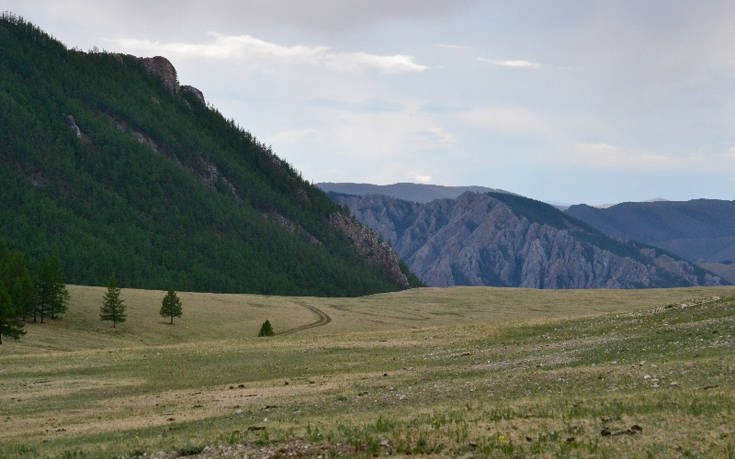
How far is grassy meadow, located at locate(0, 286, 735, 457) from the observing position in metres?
19.8

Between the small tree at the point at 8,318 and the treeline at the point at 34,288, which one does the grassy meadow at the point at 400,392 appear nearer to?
the small tree at the point at 8,318

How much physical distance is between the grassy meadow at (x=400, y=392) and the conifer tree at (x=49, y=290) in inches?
370

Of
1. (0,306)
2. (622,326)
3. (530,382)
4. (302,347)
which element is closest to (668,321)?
(622,326)

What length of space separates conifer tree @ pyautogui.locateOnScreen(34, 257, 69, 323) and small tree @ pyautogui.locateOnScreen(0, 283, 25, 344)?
14485 mm

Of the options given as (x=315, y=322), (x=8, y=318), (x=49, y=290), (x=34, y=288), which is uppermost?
(x=34, y=288)

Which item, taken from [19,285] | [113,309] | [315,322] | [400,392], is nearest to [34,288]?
[19,285]

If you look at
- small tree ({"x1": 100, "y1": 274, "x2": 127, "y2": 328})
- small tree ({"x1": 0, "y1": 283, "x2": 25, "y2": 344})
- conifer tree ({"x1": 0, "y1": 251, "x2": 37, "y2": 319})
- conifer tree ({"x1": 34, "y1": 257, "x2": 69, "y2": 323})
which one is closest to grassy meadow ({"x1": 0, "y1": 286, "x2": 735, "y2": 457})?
small tree ({"x1": 0, "y1": 283, "x2": 25, "y2": 344})

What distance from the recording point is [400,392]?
110ft

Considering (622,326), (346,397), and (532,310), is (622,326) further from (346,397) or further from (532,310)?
(532,310)

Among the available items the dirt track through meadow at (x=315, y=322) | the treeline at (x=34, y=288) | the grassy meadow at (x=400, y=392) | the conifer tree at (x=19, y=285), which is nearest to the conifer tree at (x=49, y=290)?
the treeline at (x=34, y=288)

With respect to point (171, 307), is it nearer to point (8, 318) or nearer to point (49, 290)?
point (49, 290)

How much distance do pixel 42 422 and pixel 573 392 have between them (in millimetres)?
25734

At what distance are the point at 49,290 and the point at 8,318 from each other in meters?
17.3

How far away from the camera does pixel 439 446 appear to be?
63.1 feet
